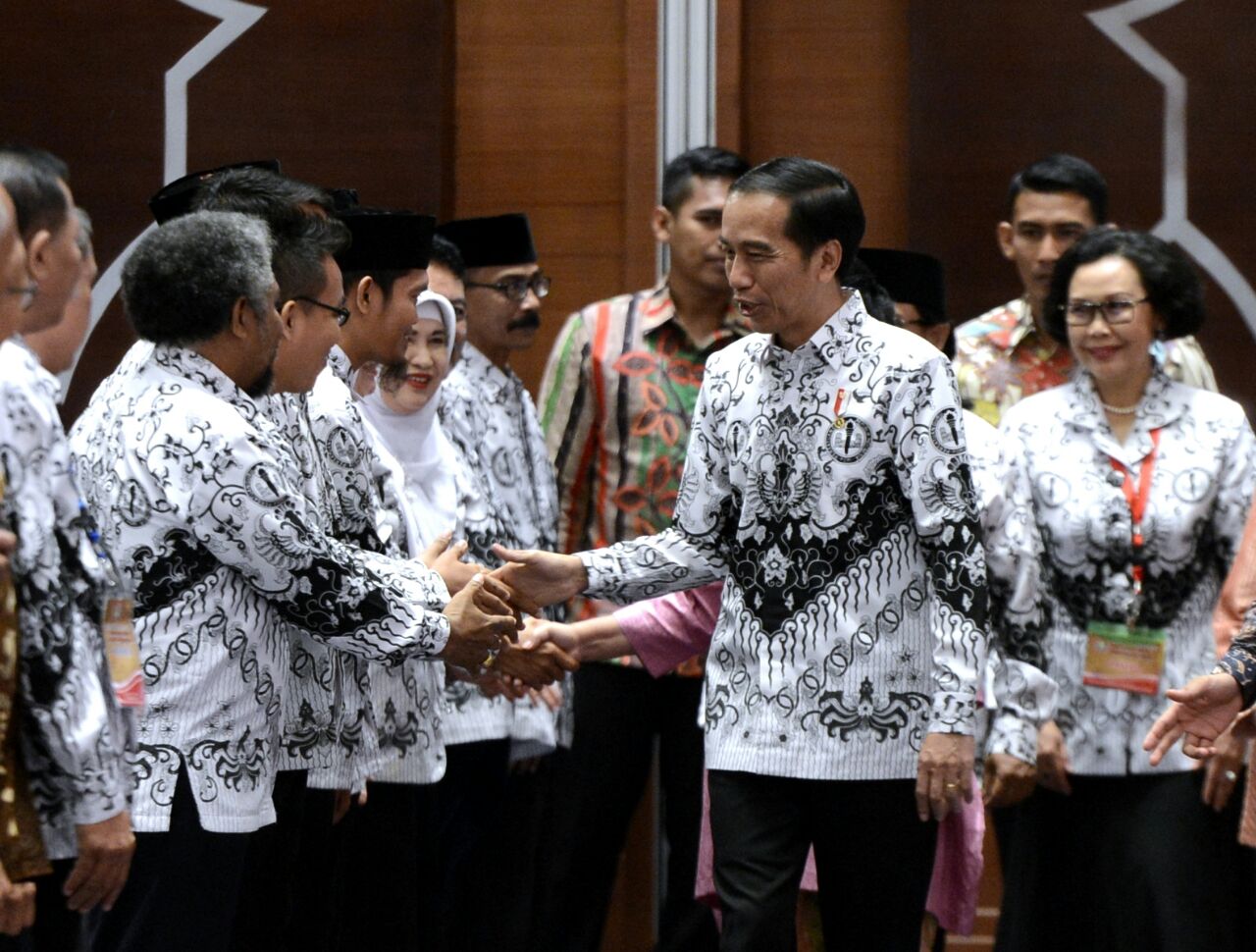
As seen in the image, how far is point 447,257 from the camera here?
441 centimetres

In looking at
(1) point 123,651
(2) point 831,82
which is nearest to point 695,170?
(2) point 831,82

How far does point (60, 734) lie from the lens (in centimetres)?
231

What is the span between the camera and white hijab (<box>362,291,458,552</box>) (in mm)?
3912

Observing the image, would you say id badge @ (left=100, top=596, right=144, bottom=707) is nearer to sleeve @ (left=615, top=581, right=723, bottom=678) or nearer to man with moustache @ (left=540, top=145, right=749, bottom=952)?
sleeve @ (left=615, top=581, right=723, bottom=678)

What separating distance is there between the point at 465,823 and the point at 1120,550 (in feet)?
4.82

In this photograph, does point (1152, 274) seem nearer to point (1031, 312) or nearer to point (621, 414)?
point (1031, 312)

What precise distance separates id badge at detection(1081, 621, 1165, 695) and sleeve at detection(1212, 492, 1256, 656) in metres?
0.19

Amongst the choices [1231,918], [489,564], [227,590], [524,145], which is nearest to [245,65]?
[524,145]

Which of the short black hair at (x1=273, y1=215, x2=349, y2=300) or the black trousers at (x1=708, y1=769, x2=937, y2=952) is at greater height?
the short black hair at (x1=273, y1=215, x2=349, y2=300)

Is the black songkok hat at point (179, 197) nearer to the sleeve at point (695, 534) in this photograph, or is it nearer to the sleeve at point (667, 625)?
the sleeve at point (695, 534)

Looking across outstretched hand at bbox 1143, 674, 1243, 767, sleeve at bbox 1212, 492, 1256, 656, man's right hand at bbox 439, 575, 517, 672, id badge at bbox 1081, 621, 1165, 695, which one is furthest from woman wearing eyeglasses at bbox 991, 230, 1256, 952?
man's right hand at bbox 439, 575, 517, 672

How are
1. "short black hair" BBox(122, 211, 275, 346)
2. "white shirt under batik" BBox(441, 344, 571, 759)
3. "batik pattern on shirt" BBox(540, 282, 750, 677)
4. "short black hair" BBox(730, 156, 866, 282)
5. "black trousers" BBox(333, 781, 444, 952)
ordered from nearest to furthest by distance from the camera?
1. "short black hair" BBox(122, 211, 275, 346)
2. "short black hair" BBox(730, 156, 866, 282)
3. "black trousers" BBox(333, 781, 444, 952)
4. "white shirt under batik" BBox(441, 344, 571, 759)
5. "batik pattern on shirt" BBox(540, 282, 750, 677)

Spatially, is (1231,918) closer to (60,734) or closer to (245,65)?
(60,734)

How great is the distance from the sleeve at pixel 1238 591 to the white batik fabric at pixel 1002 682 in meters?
0.36
